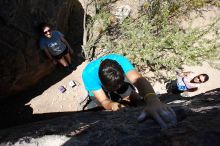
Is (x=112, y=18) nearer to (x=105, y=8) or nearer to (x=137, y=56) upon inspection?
(x=105, y=8)

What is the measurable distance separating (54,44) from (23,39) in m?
0.73

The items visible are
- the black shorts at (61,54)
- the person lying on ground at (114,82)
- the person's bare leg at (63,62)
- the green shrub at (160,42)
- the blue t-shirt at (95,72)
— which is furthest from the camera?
the green shrub at (160,42)

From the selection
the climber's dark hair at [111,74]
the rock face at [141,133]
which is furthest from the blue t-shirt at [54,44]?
the rock face at [141,133]

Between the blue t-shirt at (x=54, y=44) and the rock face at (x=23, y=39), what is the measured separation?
164 mm

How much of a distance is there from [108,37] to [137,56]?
0.95 meters

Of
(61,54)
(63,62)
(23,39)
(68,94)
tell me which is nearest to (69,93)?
(68,94)

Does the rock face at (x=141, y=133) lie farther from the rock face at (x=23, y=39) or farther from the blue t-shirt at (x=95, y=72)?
the rock face at (x=23, y=39)

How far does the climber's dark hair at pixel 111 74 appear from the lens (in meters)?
3.57

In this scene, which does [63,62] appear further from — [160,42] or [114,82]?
[114,82]

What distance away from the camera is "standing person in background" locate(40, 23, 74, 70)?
6.29 meters

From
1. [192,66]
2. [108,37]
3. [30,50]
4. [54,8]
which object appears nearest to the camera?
[30,50]

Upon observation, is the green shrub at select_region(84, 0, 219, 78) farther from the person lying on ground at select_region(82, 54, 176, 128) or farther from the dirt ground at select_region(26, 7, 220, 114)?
the person lying on ground at select_region(82, 54, 176, 128)

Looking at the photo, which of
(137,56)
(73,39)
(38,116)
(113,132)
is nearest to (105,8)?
(73,39)

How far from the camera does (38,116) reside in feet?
22.6
